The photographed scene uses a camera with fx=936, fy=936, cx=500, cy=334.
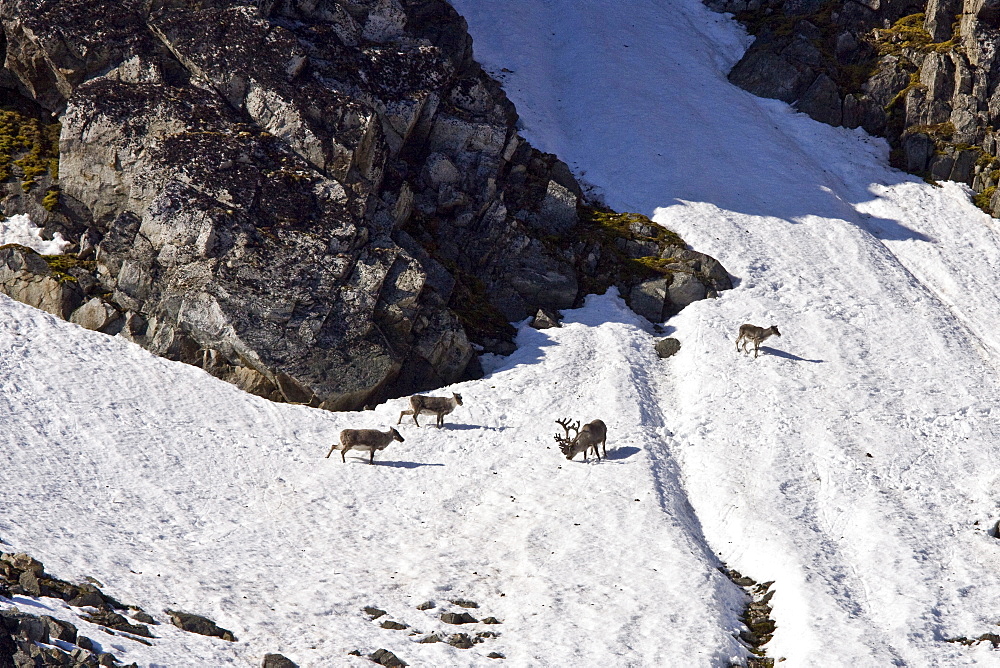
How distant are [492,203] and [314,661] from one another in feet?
77.0

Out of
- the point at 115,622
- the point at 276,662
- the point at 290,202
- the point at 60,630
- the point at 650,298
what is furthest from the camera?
the point at 650,298

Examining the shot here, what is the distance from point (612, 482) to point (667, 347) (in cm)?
865

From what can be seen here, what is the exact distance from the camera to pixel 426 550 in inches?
936

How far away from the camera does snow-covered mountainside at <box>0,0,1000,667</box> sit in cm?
2069

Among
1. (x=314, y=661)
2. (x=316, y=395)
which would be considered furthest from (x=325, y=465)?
(x=314, y=661)

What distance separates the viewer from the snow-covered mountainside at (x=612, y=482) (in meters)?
20.7

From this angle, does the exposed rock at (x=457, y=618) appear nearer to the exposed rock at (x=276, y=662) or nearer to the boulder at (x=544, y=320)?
the exposed rock at (x=276, y=662)

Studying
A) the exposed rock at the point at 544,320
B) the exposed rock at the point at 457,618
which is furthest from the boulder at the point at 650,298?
the exposed rock at the point at 457,618

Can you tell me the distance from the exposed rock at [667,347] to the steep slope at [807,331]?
1.68ft

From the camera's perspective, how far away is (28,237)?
108ft

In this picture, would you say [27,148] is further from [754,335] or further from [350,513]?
[754,335]

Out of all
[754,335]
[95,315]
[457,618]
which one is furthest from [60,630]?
[754,335]

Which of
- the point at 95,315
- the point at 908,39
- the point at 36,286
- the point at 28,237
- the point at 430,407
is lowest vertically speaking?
the point at 95,315

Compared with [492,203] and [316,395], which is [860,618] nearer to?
[316,395]
